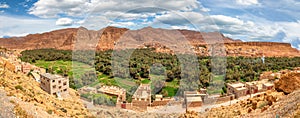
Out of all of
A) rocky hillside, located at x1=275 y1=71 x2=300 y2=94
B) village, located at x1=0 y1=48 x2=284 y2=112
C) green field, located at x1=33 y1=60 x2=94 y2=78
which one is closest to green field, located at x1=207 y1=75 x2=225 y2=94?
village, located at x1=0 y1=48 x2=284 y2=112

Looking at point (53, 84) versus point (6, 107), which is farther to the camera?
point (53, 84)

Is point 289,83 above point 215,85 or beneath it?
above

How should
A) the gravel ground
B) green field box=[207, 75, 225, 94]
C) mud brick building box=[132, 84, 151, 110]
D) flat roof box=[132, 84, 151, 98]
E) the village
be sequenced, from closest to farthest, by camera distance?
the gravel ground < the village < mud brick building box=[132, 84, 151, 110] < flat roof box=[132, 84, 151, 98] < green field box=[207, 75, 225, 94]

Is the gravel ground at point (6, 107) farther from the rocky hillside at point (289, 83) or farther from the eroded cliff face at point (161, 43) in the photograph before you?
the eroded cliff face at point (161, 43)

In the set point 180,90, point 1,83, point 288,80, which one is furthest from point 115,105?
point 288,80

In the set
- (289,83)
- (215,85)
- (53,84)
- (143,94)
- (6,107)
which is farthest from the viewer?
(215,85)

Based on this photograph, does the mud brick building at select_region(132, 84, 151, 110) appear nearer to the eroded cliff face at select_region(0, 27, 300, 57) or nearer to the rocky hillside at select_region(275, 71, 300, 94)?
the eroded cliff face at select_region(0, 27, 300, 57)

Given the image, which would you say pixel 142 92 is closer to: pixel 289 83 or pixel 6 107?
pixel 289 83

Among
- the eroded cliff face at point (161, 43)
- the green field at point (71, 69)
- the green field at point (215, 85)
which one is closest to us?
the green field at point (215, 85)

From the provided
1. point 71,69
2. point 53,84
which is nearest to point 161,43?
point 71,69

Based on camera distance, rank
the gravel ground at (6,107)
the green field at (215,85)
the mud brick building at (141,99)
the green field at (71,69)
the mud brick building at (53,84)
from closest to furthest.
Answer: the gravel ground at (6,107)
the mud brick building at (53,84)
the mud brick building at (141,99)
the green field at (215,85)
the green field at (71,69)

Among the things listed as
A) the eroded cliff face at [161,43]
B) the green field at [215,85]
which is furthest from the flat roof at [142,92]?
the green field at [215,85]
